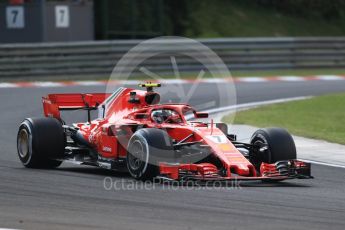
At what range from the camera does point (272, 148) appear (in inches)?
505

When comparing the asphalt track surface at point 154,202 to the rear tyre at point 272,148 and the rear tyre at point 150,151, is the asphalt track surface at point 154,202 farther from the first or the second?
the rear tyre at point 272,148

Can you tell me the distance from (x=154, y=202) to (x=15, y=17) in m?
21.0

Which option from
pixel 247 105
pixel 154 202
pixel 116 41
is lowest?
pixel 154 202

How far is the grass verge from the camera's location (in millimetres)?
18328

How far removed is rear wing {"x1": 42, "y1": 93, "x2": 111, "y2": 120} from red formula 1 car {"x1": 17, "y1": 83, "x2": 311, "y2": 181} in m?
0.04

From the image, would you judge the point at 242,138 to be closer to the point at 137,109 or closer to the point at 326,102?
the point at 137,109

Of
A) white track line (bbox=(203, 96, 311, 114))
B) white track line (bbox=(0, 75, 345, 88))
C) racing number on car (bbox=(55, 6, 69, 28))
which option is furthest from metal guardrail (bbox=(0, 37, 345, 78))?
white track line (bbox=(203, 96, 311, 114))

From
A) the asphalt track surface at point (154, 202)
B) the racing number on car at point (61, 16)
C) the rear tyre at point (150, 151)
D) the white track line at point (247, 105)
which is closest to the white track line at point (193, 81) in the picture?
the white track line at point (247, 105)

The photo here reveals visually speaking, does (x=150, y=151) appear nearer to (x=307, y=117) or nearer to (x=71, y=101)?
(x=71, y=101)

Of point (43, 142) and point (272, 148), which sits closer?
point (272, 148)

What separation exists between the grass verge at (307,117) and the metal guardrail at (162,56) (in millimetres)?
6586

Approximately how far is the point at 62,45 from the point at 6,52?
1785 millimetres

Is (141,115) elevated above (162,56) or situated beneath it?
situated beneath

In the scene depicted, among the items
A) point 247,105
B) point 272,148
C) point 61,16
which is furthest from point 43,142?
point 61,16
